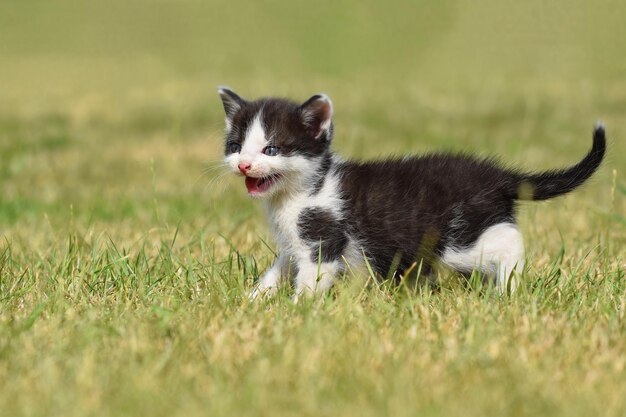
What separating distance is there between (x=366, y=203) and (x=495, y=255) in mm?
688

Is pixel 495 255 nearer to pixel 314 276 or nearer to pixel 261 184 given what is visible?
pixel 314 276

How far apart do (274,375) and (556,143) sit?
337 inches

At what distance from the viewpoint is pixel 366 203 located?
4.80 m

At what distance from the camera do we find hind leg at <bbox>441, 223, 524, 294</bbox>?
470 cm

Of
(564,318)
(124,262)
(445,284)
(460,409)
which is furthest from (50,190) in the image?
(460,409)

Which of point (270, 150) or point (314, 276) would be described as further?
point (270, 150)

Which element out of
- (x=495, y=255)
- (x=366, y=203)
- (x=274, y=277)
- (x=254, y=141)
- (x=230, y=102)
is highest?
(x=230, y=102)

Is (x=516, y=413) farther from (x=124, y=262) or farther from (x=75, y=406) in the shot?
(x=124, y=262)

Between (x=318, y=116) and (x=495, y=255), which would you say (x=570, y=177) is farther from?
(x=318, y=116)

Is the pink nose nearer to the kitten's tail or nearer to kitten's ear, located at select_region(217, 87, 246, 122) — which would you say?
kitten's ear, located at select_region(217, 87, 246, 122)

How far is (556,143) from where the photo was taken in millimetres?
11227

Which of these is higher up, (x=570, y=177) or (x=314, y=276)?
(x=570, y=177)

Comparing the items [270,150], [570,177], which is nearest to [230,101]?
[270,150]

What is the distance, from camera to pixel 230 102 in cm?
500
